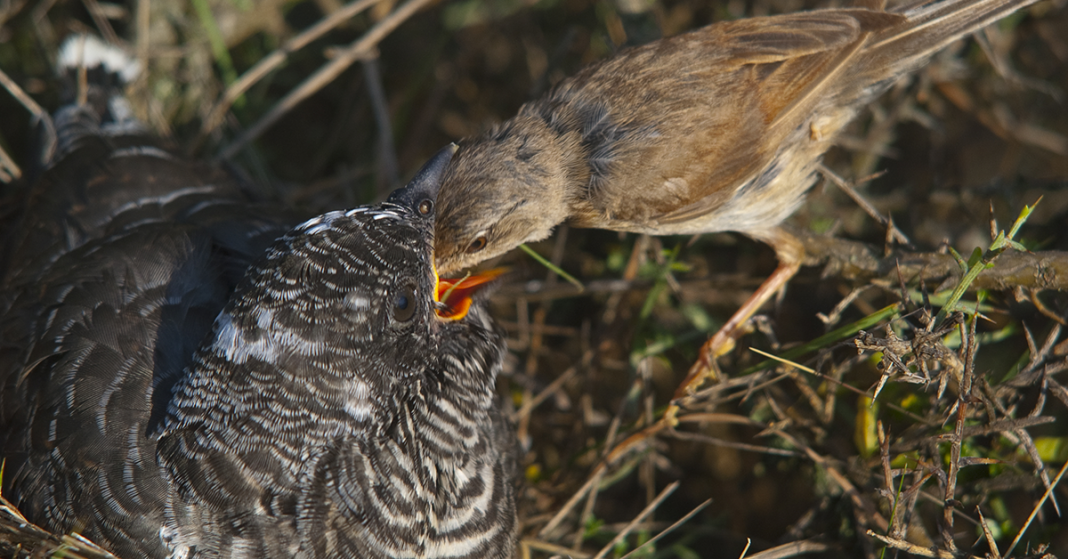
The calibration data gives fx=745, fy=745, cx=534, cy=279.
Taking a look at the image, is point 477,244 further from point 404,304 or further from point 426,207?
point 404,304

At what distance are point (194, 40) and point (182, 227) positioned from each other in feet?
7.09

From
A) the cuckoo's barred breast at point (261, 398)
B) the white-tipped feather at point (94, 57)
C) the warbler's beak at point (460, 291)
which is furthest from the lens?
the white-tipped feather at point (94, 57)

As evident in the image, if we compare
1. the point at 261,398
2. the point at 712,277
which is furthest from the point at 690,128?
the point at 261,398

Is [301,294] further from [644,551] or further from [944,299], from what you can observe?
[944,299]

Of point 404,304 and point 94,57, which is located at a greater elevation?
point 94,57

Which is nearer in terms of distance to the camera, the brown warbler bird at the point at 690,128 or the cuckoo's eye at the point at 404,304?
the cuckoo's eye at the point at 404,304

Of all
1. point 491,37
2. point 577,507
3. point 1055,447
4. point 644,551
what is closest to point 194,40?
point 491,37

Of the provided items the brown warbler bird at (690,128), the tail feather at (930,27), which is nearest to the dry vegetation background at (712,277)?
the brown warbler bird at (690,128)

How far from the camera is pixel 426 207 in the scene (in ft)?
10.5

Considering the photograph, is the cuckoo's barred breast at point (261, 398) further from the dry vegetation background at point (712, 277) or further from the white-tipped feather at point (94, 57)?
the white-tipped feather at point (94, 57)

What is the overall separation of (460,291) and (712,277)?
1.51 meters

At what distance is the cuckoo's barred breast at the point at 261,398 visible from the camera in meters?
2.71

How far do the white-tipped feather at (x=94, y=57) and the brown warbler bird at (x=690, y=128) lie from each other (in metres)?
2.71

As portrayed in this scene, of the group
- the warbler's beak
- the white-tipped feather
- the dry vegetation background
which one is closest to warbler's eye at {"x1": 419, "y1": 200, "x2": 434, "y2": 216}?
the warbler's beak
